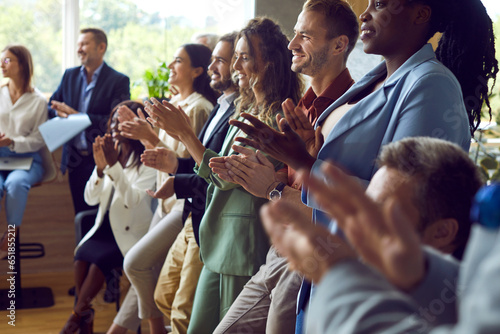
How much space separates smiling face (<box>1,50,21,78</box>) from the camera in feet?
12.0

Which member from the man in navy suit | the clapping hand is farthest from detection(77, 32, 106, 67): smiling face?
the clapping hand

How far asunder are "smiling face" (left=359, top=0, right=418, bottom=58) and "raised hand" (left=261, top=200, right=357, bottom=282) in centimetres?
80

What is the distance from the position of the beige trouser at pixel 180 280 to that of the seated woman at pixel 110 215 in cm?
41

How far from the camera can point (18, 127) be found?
3.57 m

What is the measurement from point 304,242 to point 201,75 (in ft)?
8.16

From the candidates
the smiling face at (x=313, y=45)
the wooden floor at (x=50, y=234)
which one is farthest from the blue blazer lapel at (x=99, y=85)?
the smiling face at (x=313, y=45)

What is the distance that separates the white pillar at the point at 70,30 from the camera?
181 inches

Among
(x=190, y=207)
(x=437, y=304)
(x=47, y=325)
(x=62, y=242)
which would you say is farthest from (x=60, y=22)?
(x=437, y=304)

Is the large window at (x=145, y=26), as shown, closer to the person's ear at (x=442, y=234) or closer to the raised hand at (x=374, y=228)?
the person's ear at (x=442, y=234)

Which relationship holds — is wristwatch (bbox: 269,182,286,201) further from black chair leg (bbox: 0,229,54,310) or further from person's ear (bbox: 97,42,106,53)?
person's ear (bbox: 97,42,106,53)

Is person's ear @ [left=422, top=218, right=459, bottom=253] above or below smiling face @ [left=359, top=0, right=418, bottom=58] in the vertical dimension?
below

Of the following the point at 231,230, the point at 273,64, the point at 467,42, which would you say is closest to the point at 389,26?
the point at 467,42

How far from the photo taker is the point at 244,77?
2.06 m

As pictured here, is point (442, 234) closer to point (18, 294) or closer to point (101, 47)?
point (18, 294)
